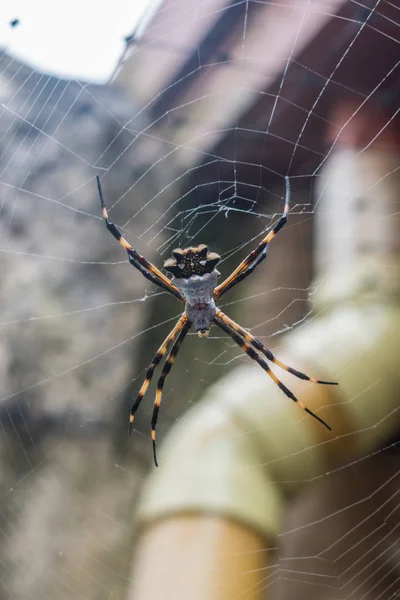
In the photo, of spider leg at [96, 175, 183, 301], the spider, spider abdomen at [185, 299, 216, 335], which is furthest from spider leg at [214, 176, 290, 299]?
spider leg at [96, 175, 183, 301]

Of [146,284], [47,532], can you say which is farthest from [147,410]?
[47,532]

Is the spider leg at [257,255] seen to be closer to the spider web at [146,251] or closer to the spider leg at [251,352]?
the spider leg at [251,352]

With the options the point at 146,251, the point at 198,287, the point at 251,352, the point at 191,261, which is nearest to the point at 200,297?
the point at 198,287

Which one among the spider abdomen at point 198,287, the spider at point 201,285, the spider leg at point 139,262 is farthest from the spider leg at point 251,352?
the spider leg at point 139,262

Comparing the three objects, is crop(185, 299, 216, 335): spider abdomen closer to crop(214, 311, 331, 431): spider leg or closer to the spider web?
crop(214, 311, 331, 431): spider leg

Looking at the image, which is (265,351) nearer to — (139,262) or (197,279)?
(197,279)
